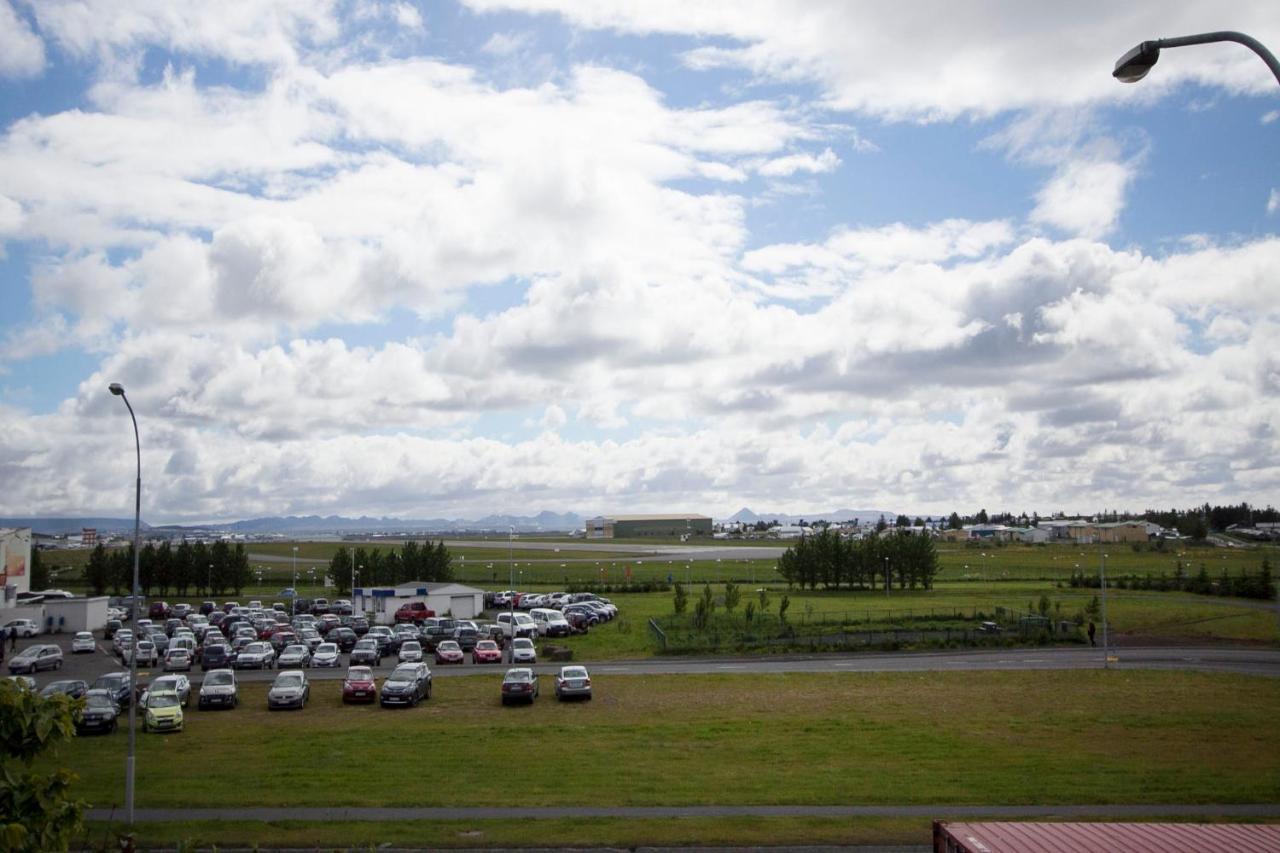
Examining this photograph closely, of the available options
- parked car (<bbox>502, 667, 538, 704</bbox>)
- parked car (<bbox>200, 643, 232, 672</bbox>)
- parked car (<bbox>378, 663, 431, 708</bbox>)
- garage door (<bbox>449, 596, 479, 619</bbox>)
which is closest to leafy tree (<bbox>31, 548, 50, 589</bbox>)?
garage door (<bbox>449, 596, 479, 619</bbox>)

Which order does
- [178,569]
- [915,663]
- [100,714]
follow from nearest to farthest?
[100,714] < [915,663] < [178,569]

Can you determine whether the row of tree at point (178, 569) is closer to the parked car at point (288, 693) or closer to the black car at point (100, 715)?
the parked car at point (288, 693)

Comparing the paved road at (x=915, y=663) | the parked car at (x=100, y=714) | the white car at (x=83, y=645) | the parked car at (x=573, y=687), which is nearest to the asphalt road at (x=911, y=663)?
the paved road at (x=915, y=663)

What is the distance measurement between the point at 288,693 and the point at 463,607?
136 ft

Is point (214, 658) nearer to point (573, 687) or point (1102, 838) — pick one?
point (573, 687)

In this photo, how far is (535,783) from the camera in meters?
26.6

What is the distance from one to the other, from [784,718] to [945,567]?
4512 inches

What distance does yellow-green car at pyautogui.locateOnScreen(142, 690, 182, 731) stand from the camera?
3506 cm

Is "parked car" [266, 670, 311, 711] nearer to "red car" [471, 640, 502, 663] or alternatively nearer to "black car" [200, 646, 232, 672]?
"black car" [200, 646, 232, 672]

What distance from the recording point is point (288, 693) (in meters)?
40.2

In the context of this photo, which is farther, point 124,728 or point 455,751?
point 124,728

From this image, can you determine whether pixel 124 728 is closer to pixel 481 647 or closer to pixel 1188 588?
pixel 481 647

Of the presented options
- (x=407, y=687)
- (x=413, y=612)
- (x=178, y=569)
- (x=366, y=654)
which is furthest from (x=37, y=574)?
(x=407, y=687)

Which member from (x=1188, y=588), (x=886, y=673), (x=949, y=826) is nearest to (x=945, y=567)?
(x=1188, y=588)
